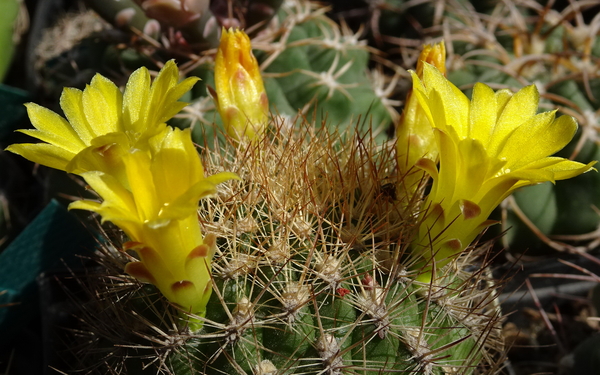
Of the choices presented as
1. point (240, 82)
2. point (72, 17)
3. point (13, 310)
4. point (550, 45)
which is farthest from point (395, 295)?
point (72, 17)

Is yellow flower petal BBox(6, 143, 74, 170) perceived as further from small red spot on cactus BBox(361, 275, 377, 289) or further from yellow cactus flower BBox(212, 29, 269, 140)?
small red spot on cactus BBox(361, 275, 377, 289)

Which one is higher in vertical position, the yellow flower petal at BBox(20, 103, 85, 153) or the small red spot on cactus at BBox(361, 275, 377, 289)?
the yellow flower petal at BBox(20, 103, 85, 153)

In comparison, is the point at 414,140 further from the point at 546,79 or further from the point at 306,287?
the point at 546,79

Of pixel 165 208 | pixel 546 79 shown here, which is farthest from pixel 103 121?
pixel 546 79

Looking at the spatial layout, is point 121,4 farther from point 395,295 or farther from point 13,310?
point 395,295

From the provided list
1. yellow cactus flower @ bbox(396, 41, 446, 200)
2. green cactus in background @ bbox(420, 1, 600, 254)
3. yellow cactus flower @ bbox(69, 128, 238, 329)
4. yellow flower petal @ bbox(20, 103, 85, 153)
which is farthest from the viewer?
green cactus in background @ bbox(420, 1, 600, 254)

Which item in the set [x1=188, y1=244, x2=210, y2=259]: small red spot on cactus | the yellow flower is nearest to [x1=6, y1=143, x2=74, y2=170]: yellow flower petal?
the yellow flower
